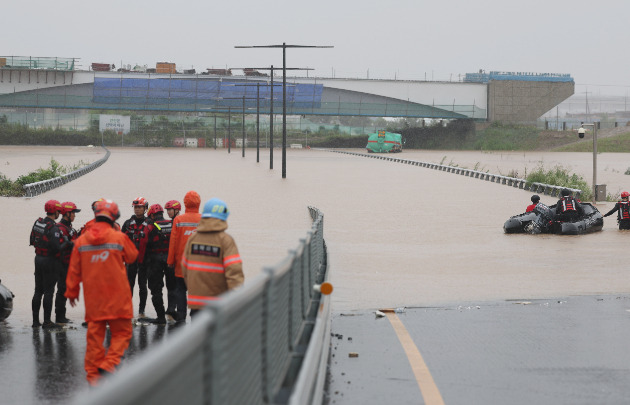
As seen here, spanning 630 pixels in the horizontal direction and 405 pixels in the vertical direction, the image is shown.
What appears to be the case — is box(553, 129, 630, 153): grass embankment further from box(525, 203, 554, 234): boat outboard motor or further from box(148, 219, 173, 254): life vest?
box(148, 219, 173, 254): life vest

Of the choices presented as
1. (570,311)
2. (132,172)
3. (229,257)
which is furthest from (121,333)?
(132,172)

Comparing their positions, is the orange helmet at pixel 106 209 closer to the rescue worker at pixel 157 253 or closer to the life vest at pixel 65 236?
the life vest at pixel 65 236

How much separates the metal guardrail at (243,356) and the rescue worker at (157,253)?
3245mm

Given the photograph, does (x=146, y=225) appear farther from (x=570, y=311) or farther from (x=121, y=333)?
(x=570, y=311)

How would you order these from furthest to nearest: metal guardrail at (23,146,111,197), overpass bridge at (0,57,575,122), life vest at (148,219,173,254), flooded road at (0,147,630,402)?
overpass bridge at (0,57,575,122) < metal guardrail at (23,146,111,197) < flooded road at (0,147,630,402) < life vest at (148,219,173,254)

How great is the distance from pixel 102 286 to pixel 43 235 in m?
3.43

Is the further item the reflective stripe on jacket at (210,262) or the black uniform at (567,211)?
the black uniform at (567,211)

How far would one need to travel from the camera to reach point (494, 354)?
10617 millimetres

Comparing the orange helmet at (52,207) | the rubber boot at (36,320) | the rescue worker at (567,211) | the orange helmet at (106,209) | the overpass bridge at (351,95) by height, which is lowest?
the rubber boot at (36,320)

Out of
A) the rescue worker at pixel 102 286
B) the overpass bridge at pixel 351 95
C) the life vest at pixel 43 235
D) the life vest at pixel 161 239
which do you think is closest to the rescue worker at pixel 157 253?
the life vest at pixel 161 239

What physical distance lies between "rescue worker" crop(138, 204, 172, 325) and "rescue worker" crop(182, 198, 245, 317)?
398 centimetres

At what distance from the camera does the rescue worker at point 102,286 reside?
27.5ft

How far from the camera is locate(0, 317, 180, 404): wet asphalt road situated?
8812 millimetres

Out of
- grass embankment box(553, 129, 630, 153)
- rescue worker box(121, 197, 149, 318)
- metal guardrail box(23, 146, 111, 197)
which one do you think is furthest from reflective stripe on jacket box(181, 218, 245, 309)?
grass embankment box(553, 129, 630, 153)
